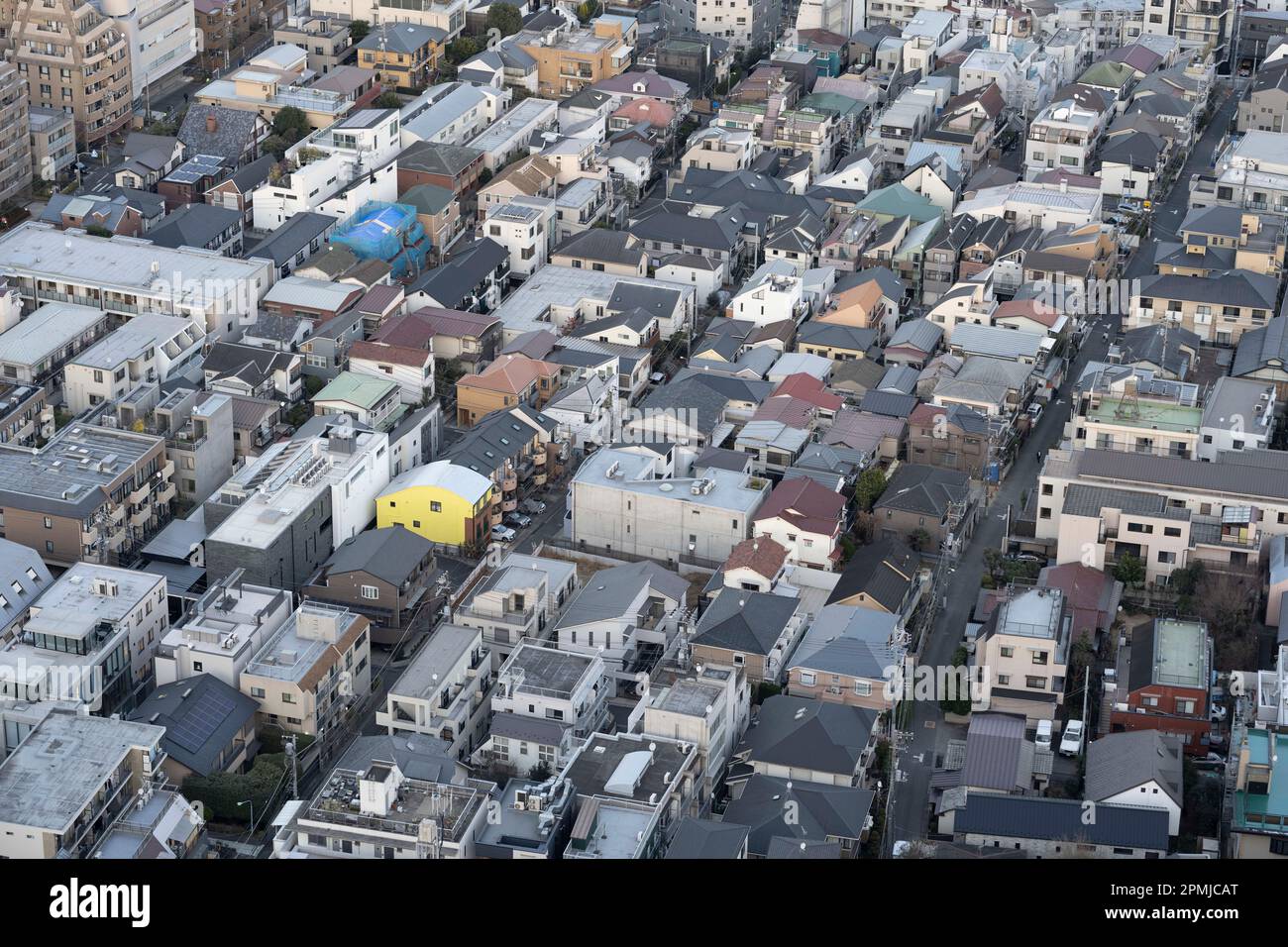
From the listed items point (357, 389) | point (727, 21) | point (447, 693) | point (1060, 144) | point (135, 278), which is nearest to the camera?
point (447, 693)

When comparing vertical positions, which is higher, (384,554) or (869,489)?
(384,554)

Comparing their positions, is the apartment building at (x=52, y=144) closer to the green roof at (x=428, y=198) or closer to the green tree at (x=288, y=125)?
the green tree at (x=288, y=125)

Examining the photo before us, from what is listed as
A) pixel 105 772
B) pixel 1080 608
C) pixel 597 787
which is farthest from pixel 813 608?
pixel 105 772

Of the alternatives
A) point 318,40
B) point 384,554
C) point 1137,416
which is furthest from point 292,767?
point 318,40

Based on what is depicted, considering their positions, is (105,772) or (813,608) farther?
(813,608)

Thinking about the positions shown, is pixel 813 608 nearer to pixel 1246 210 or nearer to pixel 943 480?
pixel 943 480

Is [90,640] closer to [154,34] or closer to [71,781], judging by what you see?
[71,781]
